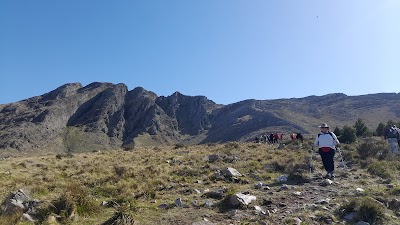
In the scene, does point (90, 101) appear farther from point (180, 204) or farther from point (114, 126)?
point (180, 204)

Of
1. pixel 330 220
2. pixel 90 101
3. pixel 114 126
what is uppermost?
pixel 90 101

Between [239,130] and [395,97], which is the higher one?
[395,97]

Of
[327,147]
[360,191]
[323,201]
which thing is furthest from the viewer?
[327,147]

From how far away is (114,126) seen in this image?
174 meters

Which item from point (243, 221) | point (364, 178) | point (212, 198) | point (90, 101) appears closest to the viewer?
point (243, 221)

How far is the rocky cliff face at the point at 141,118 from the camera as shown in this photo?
136m

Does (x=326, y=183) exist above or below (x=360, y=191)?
above

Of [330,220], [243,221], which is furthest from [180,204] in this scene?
[330,220]

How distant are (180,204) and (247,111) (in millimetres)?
168525

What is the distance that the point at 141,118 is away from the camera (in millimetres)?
184250

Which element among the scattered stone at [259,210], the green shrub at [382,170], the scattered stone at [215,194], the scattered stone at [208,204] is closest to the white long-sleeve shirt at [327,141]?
the green shrub at [382,170]

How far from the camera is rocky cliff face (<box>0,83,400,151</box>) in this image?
135500mm

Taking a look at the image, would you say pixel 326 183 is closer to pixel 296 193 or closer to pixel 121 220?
pixel 296 193

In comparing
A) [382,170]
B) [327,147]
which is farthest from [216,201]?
[382,170]
